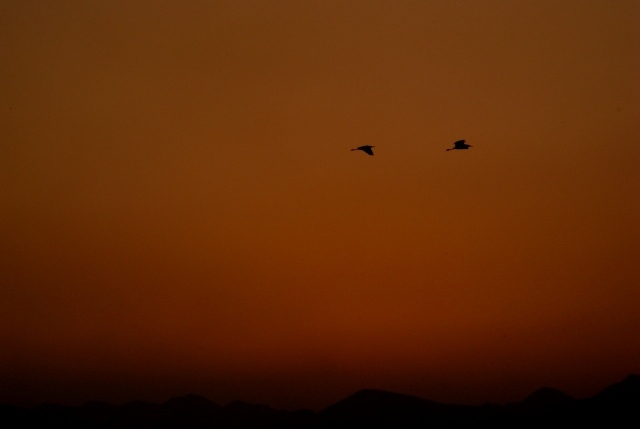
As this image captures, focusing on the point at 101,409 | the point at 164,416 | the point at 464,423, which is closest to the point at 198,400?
the point at 164,416

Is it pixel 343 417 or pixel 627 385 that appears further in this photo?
pixel 343 417

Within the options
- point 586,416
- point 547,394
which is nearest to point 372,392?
point 547,394

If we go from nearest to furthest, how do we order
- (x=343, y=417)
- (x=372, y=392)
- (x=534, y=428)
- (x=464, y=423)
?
(x=534, y=428) < (x=464, y=423) < (x=343, y=417) < (x=372, y=392)

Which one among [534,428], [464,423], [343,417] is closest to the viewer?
[534,428]

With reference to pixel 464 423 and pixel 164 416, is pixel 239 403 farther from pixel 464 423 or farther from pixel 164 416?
pixel 464 423

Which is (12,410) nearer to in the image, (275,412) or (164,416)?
(164,416)

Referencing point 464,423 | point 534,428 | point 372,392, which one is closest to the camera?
point 534,428
